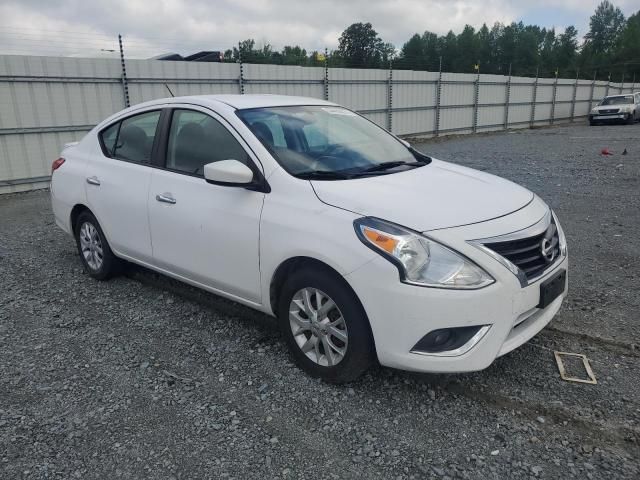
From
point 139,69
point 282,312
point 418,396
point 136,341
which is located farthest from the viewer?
point 139,69

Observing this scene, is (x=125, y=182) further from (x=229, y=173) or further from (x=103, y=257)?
(x=229, y=173)

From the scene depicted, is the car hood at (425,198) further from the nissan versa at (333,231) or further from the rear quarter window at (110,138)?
the rear quarter window at (110,138)

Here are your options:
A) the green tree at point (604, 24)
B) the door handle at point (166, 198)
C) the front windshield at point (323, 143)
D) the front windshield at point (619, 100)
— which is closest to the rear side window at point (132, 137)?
the door handle at point (166, 198)

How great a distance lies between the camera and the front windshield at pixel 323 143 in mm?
3428

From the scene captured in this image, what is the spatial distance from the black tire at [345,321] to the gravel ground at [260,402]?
12 cm

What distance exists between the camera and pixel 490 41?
3273 inches

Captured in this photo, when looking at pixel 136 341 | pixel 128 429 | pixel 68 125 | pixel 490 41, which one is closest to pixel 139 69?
pixel 68 125

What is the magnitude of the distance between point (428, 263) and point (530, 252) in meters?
0.67

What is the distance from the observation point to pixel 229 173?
126 inches

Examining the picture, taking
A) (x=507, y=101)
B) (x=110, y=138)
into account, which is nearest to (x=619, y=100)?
(x=507, y=101)

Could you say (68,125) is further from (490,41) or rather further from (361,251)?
(490,41)

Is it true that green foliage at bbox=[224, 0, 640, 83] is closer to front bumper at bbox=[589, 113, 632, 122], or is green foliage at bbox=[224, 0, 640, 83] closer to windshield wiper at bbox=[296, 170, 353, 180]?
front bumper at bbox=[589, 113, 632, 122]

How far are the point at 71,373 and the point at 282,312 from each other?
4.68 feet

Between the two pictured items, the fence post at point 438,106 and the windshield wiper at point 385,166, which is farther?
the fence post at point 438,106
